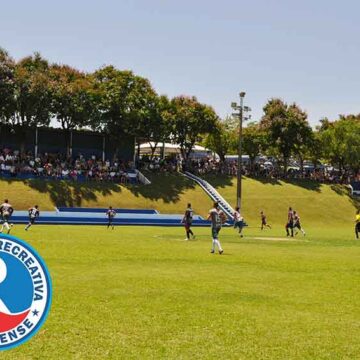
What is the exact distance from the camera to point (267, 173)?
73438 mm

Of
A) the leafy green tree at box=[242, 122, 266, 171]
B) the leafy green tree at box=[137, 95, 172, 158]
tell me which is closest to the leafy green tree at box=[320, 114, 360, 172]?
the leafy green tree at box=[242, 122, 266, 171]

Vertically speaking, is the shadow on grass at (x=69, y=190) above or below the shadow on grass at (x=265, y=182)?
below

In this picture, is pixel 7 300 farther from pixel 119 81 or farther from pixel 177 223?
pixel 119 81

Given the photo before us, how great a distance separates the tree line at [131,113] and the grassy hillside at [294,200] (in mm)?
7445

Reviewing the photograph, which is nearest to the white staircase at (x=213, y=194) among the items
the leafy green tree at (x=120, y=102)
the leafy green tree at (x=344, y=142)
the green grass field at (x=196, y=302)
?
the leafy green tree at (x=120, y=102)

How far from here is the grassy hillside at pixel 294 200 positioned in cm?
6109

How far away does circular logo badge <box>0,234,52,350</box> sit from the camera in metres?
4.76

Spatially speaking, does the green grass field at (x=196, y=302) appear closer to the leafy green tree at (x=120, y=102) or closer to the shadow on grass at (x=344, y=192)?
the leafy green tree at (x=120, y=102)

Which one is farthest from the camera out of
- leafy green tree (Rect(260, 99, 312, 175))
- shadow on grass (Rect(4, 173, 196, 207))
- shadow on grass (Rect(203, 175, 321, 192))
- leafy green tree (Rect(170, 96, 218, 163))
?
leafy green tree (Rect(260, 99, 312, 175))

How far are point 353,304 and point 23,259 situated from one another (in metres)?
9.11

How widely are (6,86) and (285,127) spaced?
3453 centimetres

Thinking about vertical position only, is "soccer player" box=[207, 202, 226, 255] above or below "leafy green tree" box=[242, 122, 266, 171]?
below

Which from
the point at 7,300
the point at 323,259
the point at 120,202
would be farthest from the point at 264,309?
the point at 120,202

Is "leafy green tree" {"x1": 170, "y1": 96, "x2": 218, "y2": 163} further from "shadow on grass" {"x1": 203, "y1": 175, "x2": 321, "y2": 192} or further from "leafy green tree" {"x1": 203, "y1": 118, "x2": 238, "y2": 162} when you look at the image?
"leafy green tree" {"x1": 203, "y1": 118, "x2": 238, "y2": 162}
